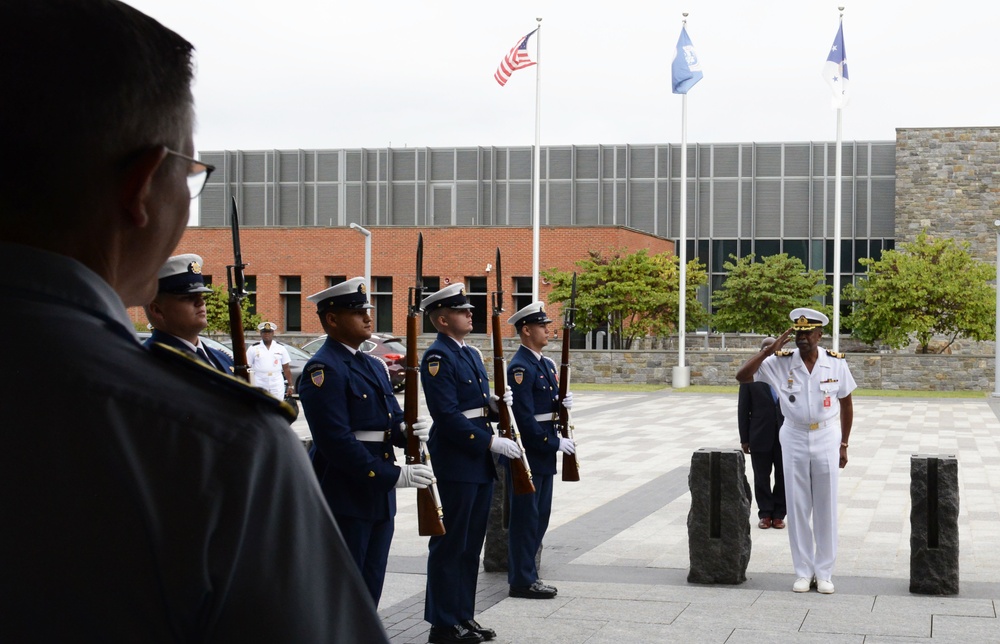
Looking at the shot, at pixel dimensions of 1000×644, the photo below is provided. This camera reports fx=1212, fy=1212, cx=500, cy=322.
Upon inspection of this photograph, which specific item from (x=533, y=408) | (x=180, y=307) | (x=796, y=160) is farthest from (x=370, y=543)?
(x=796, y=160)

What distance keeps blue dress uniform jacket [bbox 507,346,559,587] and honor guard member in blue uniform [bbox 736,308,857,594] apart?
1712mm

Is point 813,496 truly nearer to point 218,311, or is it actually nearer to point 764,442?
point 764,442

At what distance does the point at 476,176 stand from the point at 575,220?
534cm

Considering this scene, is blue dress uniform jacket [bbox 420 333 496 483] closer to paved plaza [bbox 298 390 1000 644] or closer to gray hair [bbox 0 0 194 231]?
paved plaza [bbox 298 390 1000 644]

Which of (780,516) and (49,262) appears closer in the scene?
(49,262)

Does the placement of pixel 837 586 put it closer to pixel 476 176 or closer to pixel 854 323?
pixel 854 323

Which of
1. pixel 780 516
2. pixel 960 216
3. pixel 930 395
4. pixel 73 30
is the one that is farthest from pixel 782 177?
pixel 73 30

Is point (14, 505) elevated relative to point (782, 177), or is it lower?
lower

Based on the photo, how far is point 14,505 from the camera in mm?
1074

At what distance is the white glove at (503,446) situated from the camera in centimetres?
742

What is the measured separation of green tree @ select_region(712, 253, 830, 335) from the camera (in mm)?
46094

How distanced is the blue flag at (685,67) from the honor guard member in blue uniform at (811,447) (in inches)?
1113

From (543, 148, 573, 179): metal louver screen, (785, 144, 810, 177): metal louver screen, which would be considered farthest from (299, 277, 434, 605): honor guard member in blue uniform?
(785, 144, 810, 177): metal louver screen

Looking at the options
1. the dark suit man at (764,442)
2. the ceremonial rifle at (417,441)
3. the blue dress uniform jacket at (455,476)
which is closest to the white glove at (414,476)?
the ceremonial rifle at (417,441)
